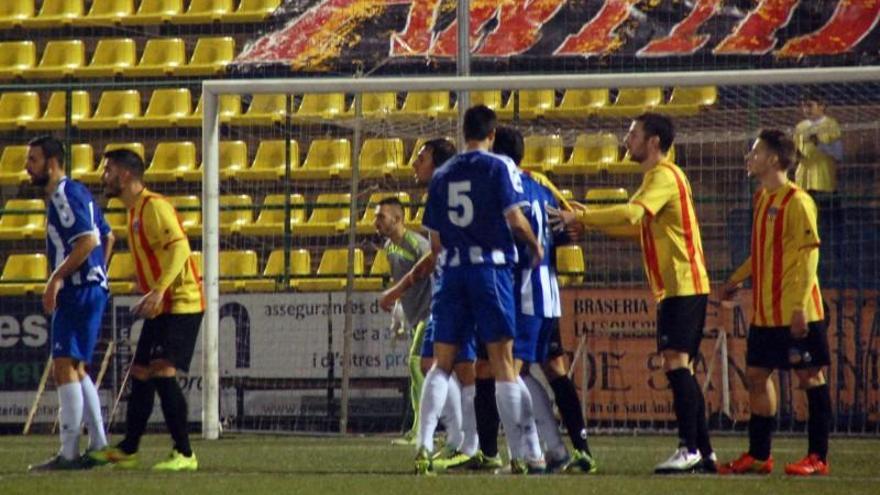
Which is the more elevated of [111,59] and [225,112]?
[111,59]

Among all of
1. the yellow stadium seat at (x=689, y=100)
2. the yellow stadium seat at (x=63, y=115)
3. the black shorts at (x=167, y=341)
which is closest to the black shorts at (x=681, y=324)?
the black shorts at (x=167, y=341)

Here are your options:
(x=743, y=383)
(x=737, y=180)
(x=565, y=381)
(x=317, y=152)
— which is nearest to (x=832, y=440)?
(x=743, y=383)

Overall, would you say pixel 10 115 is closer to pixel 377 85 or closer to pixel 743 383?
pixel 377 85

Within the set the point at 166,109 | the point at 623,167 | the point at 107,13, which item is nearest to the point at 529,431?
the point at 623,167

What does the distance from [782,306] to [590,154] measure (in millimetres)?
6145

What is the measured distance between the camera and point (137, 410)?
38.6ft

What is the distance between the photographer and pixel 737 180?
16.1m

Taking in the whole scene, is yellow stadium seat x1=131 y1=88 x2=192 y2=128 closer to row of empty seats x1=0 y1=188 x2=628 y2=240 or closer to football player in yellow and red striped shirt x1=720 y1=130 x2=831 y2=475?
row of empty seats x1=0 y1=188 x2=628 y2=240

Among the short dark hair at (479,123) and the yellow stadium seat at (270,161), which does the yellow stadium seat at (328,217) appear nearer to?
the yellow stadium seat at (270,161)

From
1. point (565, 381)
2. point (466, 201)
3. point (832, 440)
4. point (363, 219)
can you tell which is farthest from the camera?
point (363, 219)

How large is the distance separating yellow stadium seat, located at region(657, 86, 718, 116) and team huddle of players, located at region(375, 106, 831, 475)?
521 centimetres

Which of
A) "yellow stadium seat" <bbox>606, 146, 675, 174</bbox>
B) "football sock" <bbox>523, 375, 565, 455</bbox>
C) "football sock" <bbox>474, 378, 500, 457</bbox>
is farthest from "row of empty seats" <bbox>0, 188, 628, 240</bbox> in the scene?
"football sock" <bbox>523, 375, 565, 455</bbox>

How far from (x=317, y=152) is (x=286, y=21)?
4.40 meters

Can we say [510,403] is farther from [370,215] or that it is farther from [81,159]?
[81,159]
